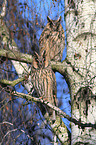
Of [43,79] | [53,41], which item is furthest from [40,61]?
[53,41]

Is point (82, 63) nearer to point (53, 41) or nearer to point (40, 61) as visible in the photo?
point (40, 61)

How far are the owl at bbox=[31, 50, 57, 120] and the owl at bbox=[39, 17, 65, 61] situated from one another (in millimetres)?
322

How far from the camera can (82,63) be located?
275 centimetres

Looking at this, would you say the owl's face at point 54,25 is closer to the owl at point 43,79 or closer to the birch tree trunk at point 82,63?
the owl at point 43,79

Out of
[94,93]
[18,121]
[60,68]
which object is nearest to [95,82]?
[94,93]

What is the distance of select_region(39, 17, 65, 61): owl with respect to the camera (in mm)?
3953

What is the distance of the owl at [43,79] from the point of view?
11.6ft

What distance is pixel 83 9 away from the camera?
9.51 ft

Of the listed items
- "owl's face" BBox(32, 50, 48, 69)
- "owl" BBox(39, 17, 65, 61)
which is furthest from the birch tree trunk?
"owl" BBox(39, 17, 65, 61)

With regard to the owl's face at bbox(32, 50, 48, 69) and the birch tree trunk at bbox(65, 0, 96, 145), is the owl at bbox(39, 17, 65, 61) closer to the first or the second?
the owl's face at bbox(32, 50, 48, 69)

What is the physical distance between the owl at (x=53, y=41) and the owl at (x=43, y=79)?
0.32 meters

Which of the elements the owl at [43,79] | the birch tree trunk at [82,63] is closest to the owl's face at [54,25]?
the owl at [43,79]

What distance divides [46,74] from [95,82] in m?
1.23

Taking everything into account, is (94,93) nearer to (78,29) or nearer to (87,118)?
(87,118)
